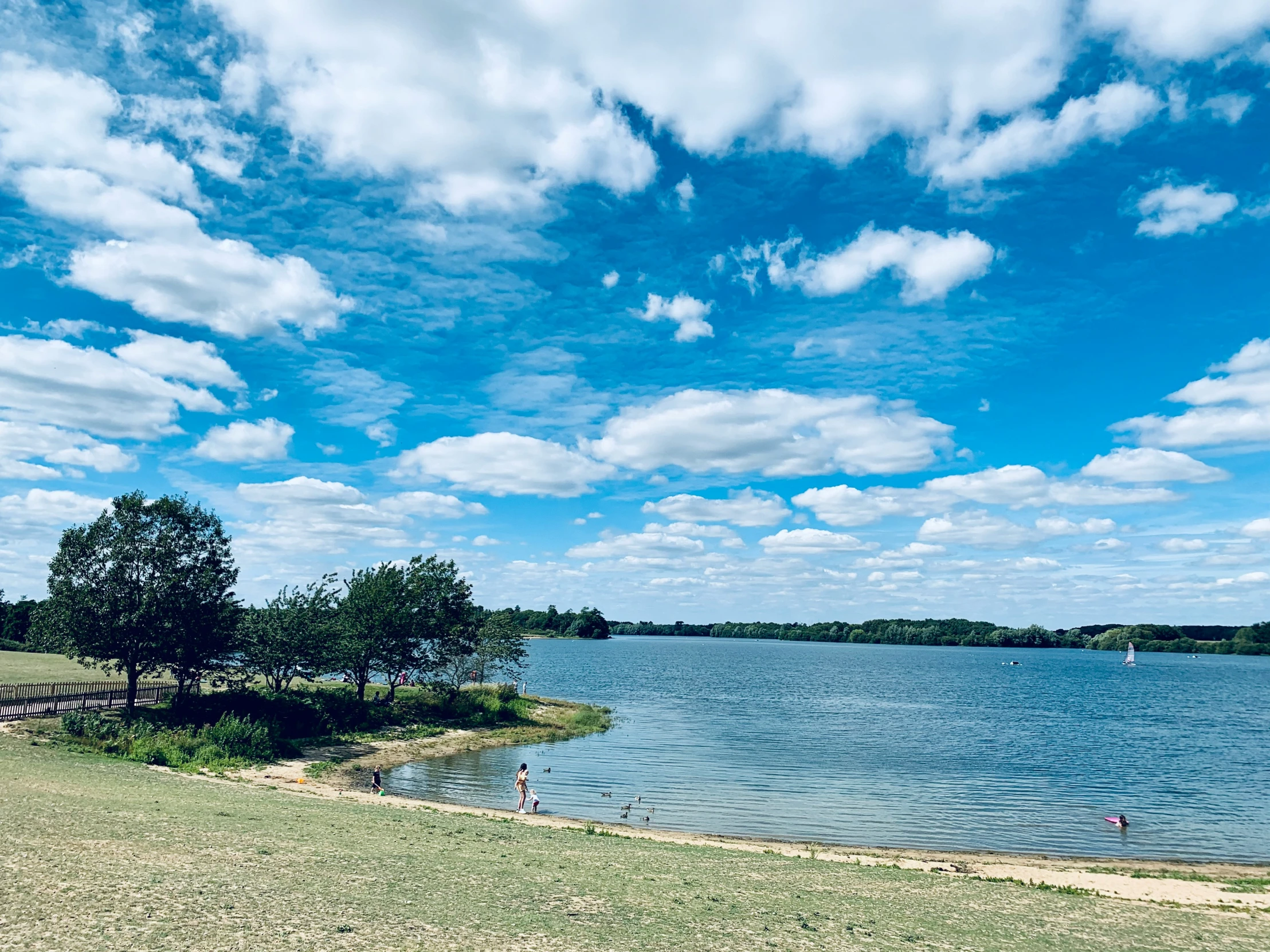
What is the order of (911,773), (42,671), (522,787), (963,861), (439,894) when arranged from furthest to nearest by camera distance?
(42,671)
(911,773)
(522,787)
(963,861)
(439,894)

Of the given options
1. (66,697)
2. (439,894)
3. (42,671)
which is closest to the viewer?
(439,894)

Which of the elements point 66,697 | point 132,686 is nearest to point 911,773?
point 132,686

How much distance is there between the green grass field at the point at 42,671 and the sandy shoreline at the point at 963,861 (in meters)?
20.7

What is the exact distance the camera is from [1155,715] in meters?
91.6

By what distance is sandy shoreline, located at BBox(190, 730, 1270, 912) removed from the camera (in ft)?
82.8

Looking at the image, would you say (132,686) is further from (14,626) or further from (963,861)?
(14,626)

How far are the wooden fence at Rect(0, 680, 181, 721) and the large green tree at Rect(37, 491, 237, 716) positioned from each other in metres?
1.45

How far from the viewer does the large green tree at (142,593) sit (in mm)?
43438

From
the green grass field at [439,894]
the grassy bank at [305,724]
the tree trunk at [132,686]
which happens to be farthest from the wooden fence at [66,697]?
the green grass field at [439,894]

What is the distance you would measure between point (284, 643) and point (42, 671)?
1070 inches

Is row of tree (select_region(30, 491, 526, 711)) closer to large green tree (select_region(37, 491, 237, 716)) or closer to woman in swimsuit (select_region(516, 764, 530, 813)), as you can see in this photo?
large green tree (select_region(37, 491, 237, 716))

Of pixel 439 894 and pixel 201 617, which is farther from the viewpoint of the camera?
pixel 201 617

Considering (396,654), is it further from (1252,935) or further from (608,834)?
(1252,935)

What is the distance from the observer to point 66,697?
141 feet
